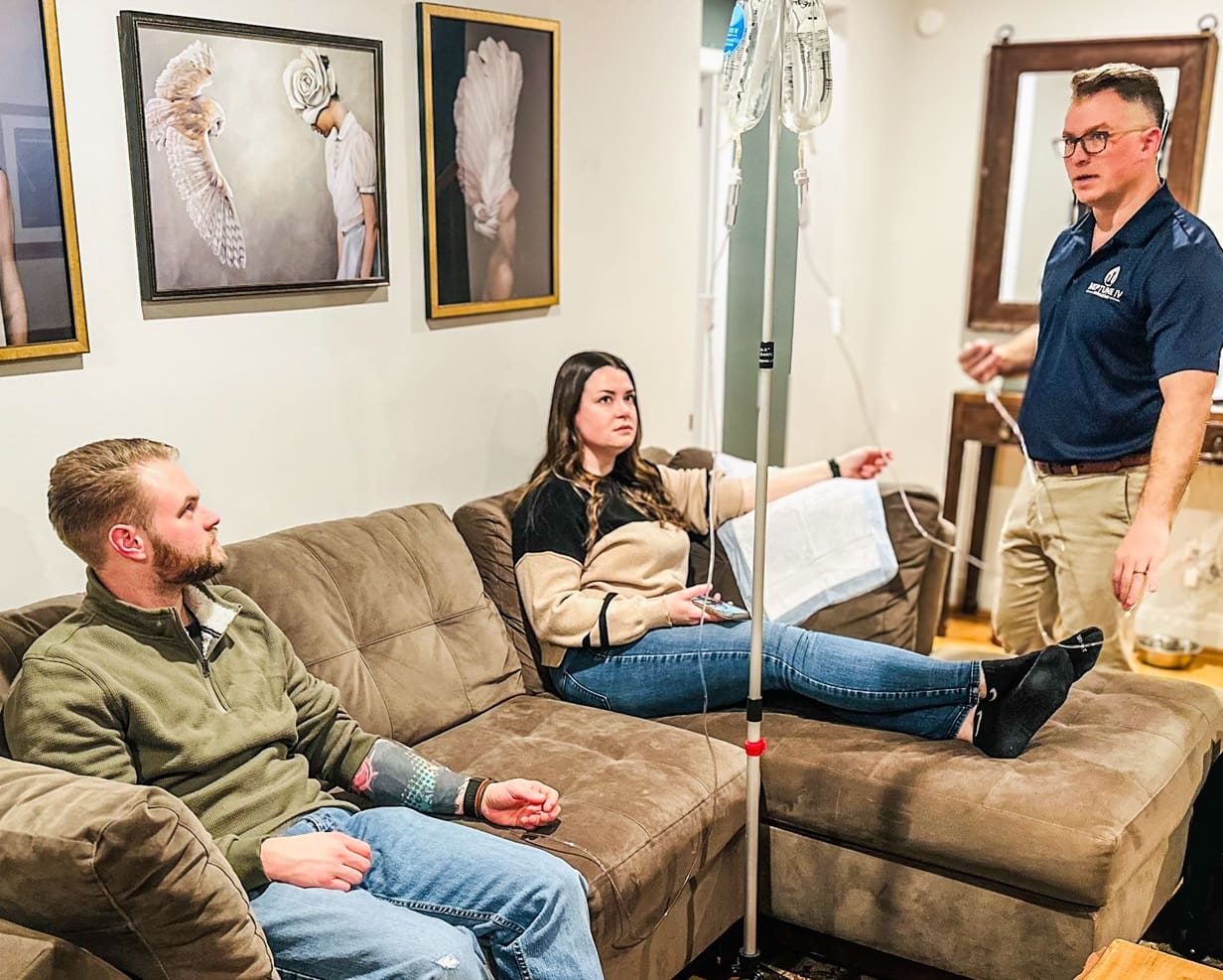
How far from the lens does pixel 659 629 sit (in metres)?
2.42

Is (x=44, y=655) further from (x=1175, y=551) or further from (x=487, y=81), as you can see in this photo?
(x=1175, y=551)

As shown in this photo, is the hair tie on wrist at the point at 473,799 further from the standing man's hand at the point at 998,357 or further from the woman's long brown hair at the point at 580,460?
the standing man's hand at the point at 998,357

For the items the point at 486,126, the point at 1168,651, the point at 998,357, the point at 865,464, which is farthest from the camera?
the point at 1168,651

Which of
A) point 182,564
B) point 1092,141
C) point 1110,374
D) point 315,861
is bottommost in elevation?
point 315,861

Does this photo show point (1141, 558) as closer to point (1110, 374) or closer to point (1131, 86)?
point (1110, 374)

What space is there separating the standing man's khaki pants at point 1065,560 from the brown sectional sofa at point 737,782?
0.14 metres

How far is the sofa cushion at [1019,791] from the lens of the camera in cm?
193

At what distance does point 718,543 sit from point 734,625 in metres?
0.35

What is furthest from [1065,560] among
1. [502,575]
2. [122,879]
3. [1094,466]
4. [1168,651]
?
[122,879]

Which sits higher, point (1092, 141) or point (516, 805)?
point (1092, 141)

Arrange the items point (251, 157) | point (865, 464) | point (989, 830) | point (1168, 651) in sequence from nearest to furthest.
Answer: point (989, 830), point (251, 157), point (865, 464), point (1168, 651)

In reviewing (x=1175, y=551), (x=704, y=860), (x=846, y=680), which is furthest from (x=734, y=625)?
Answer: (x=1175, y=551)

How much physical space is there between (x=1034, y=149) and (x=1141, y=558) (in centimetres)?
238

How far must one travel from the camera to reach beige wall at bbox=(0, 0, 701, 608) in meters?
1.98
